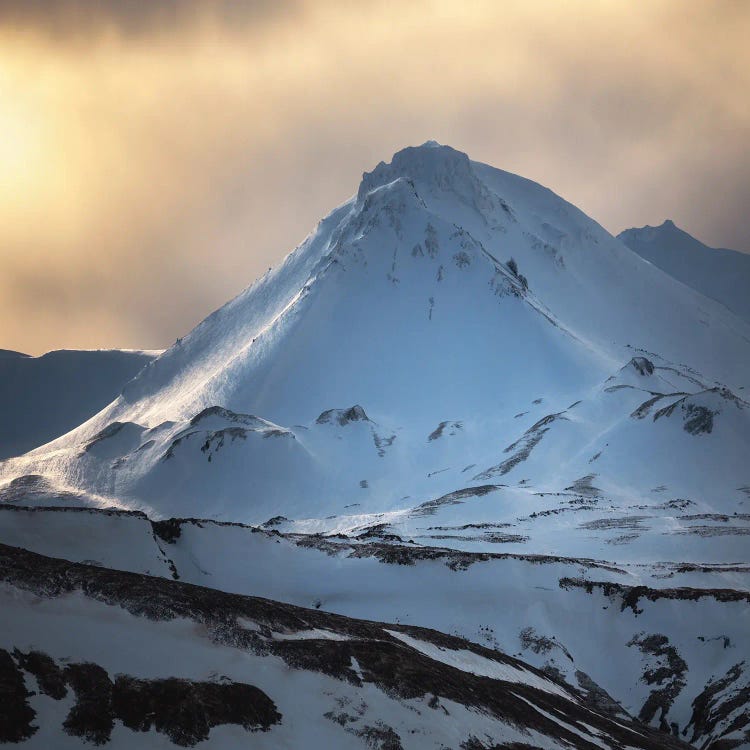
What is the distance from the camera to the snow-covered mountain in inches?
1049

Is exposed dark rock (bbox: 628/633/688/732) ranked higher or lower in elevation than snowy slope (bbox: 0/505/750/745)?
lower

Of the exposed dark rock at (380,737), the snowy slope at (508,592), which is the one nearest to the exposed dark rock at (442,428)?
the snowy slope at (508,592)

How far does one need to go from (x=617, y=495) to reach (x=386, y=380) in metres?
75.6

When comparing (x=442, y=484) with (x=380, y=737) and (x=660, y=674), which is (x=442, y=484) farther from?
(x=380, y=737)

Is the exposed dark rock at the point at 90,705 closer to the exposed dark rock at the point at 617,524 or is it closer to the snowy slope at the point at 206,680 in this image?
the snowy slope at the point at 206,680

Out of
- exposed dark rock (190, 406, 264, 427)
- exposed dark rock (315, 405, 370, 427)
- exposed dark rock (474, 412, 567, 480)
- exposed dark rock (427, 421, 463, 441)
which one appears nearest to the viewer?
exposed dark rock (474, 412, 567, 480)

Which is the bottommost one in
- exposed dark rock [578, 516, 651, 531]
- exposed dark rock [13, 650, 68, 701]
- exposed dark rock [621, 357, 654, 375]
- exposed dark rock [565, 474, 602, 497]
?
exposed dark rock [13, 650, 68, 701]

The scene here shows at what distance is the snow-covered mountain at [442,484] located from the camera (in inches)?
1049

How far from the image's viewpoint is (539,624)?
135ft

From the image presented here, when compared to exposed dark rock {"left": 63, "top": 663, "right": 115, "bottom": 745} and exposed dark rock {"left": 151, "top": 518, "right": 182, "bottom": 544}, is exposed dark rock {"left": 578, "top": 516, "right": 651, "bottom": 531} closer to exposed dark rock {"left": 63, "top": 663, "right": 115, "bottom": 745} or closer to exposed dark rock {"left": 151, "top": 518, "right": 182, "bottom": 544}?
exposed dark rock {"left": 151, "top": 518, "right": 182, "bottom": 544}

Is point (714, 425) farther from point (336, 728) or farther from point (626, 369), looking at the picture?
point (336, 728)

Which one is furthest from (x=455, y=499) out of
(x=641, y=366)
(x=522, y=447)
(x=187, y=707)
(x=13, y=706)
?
(x=13, y=706)

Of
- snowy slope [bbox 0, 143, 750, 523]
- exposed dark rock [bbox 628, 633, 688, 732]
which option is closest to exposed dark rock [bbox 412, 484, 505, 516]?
snowy slope [bbox 0, 143, 750, 523]

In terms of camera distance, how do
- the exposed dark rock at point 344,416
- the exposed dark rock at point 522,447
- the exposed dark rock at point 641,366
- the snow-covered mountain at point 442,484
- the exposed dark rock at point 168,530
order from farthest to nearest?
the exposed dark rock at point 344,416 < the exposed dark rock at point 641,366 < the exposed dark rock at point 522,447 < the exposed dark rock at point 168,530 < the snow-covered mountain at point 442,484
